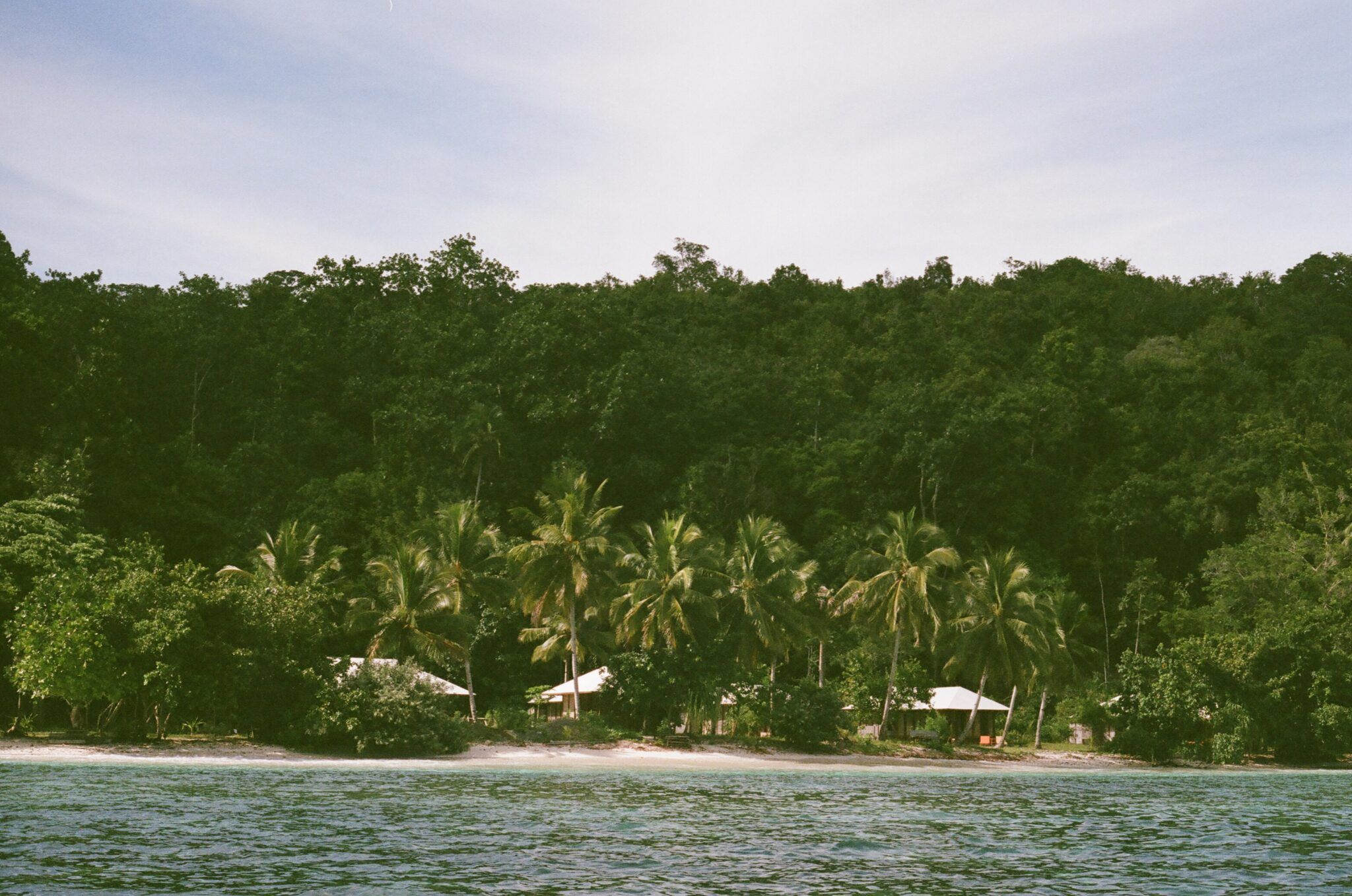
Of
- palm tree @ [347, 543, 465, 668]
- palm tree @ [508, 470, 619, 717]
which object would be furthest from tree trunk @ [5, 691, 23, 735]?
palm tree @ [508, 470, 619, 717]

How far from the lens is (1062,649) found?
45.8 metres

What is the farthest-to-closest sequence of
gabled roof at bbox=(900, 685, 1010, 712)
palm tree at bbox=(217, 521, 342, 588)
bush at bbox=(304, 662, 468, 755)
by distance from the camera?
gabled roof at bbox=(900, 685, 1010, 712) → palm tree at bbox=(217, 521, 342, 588) → bush at bbox=(304, 662, 468, 755)

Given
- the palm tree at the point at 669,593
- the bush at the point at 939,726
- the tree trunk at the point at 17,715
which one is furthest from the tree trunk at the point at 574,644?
the tree trunk at the point at 17,715

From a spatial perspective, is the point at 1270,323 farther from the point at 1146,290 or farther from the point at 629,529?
the point at 629,529

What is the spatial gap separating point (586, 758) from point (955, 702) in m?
18.5

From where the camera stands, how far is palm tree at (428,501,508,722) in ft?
140

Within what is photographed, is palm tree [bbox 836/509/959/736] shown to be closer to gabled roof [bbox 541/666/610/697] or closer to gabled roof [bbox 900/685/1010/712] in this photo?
gabled roof [bbox 900/685/1010/712]

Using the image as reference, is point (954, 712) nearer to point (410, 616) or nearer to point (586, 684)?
point (586, 684)

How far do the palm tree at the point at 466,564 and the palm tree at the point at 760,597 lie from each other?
9.07 metres

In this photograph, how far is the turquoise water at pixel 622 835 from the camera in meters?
14.1

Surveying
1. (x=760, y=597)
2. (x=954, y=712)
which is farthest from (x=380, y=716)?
(x=954, y=712)

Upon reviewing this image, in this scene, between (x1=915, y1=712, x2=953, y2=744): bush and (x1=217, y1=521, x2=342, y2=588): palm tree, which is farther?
(x1=915, y1=712, x2=953, y2=744): bush

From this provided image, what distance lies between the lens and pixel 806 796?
26.1 m

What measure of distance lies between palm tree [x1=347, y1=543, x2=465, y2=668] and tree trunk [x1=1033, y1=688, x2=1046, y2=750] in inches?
860
